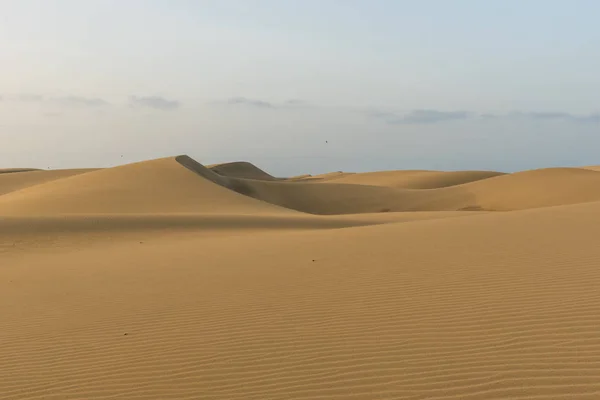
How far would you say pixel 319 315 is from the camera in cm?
569

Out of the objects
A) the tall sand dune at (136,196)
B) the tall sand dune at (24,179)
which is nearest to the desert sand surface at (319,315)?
the tall sand dune at (136,196)

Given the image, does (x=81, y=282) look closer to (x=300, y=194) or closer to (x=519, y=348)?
(x=519, y=348)

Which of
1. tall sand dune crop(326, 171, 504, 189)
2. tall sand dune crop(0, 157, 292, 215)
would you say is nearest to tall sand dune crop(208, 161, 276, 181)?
tall sand dune crop(326, 171, 504, 189)

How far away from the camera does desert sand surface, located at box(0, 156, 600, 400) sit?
4.11 m

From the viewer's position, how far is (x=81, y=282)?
862 centimetres

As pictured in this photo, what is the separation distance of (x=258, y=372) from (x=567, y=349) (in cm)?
238

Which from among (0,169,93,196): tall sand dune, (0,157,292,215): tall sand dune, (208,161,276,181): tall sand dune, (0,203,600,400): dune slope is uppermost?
(208,161,276,181): tall sand dune

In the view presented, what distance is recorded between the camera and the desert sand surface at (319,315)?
4.11 m

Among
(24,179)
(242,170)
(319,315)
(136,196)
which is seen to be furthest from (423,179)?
(319,315)

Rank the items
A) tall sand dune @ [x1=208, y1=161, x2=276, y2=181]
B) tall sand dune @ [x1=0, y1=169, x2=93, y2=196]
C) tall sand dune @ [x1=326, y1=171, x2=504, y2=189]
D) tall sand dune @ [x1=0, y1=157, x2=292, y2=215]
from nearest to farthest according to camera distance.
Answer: tall sand dune @ [x1=0, y1=157, x2=292, y2=215]
tall sand dune @ [x1=0, y1=169, x2=93, y2=196]
tall sand dune @ [x1=326, y1=171, x2=504, y2=189]
tall sand dune @ [x1=208, y1=161, x2=276, y2=181]


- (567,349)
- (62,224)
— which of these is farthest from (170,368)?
(62,224)

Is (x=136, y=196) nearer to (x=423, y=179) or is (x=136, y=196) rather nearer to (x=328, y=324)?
(x=328, y=324)

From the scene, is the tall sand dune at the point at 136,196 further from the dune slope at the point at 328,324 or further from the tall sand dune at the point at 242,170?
the tall sand dune at the point at 242,170

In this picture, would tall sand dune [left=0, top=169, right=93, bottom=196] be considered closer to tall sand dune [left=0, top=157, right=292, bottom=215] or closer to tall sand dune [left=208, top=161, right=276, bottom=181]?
tall sand dune [left=208, top=161, right=276, bottom=181]
